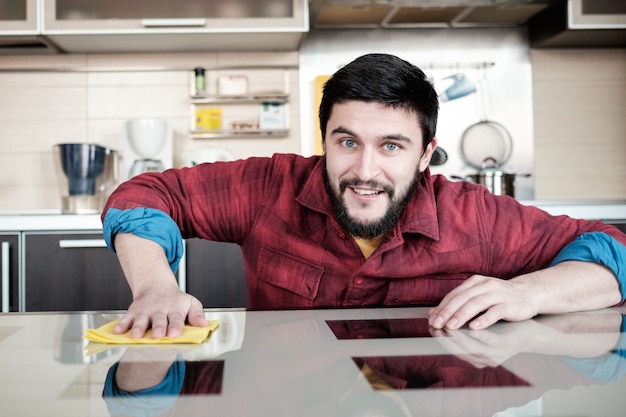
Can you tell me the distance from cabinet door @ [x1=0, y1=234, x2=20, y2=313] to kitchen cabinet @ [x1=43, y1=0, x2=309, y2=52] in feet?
2.77

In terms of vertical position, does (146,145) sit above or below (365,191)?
above

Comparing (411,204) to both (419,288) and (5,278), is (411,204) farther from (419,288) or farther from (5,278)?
(5,278)

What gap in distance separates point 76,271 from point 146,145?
0.67 meters

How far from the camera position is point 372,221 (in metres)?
1.23

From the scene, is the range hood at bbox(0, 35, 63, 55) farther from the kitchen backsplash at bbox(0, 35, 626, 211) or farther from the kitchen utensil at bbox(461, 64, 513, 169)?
the kitchen utensil at bbox(461, 64, 513, 169)

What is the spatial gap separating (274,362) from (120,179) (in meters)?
2.40

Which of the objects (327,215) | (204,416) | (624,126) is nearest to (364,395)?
(204,416)

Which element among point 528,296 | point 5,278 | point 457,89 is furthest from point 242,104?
point 528,296

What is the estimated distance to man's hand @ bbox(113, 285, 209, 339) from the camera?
73 cm

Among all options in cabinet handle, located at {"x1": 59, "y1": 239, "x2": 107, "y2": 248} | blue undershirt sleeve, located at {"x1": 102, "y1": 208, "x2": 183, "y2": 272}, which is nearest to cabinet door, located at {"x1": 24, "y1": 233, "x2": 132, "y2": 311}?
cabinet handle, located at {"x1": 59, "y1": 239, "x2": 107, "y2": 248}

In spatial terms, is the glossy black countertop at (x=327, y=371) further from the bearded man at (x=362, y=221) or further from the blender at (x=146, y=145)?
the blender at (x=146, y=145)

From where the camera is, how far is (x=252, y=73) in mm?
2877

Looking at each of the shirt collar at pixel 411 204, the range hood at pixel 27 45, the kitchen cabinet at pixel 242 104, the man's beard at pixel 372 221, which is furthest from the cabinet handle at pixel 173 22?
the man's beard at pixel 372 221

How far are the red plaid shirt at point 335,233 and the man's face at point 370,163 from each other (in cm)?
4
